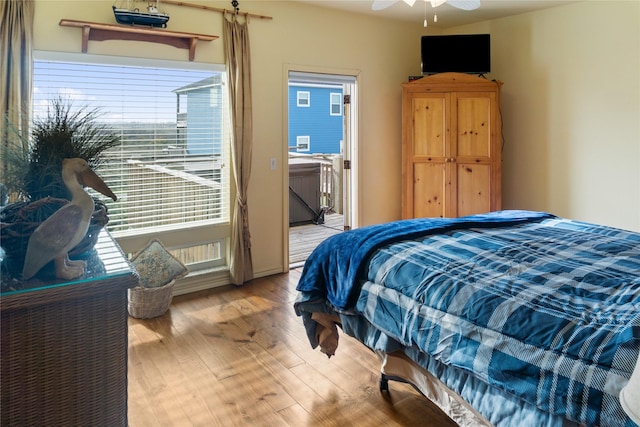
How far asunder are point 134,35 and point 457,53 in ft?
10.4

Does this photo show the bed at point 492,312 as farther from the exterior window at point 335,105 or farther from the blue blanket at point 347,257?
the exterior window at point 335,105

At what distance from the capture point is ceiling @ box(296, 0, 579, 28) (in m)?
4.36

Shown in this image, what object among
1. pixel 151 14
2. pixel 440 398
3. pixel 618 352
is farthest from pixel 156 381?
pixel 151 14

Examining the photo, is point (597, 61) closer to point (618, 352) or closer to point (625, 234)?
point (625, 234)

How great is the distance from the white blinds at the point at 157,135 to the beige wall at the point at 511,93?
8.6 inches

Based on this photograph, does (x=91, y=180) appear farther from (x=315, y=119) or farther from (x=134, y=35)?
(x=315, y=119)

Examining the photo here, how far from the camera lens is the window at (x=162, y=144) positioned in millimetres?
3467

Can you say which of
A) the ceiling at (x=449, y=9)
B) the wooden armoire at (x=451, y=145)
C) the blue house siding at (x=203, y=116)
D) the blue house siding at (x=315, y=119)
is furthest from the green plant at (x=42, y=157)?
the blue house siding at (x=315, y=119)

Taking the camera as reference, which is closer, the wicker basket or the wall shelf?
the wall shelf

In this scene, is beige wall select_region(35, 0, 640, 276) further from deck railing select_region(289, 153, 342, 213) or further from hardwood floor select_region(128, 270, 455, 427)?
deck railing select_region(289, 153, 342, 213)

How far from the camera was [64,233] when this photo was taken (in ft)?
3.55

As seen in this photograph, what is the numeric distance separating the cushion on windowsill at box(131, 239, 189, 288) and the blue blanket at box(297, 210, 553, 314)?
5.26 feet

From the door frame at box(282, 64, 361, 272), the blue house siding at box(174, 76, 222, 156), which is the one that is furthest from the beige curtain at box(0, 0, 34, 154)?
the door frame at box(282, 64, 361, 272)

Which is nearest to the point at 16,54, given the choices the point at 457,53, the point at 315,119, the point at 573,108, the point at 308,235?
the point at 457,53
